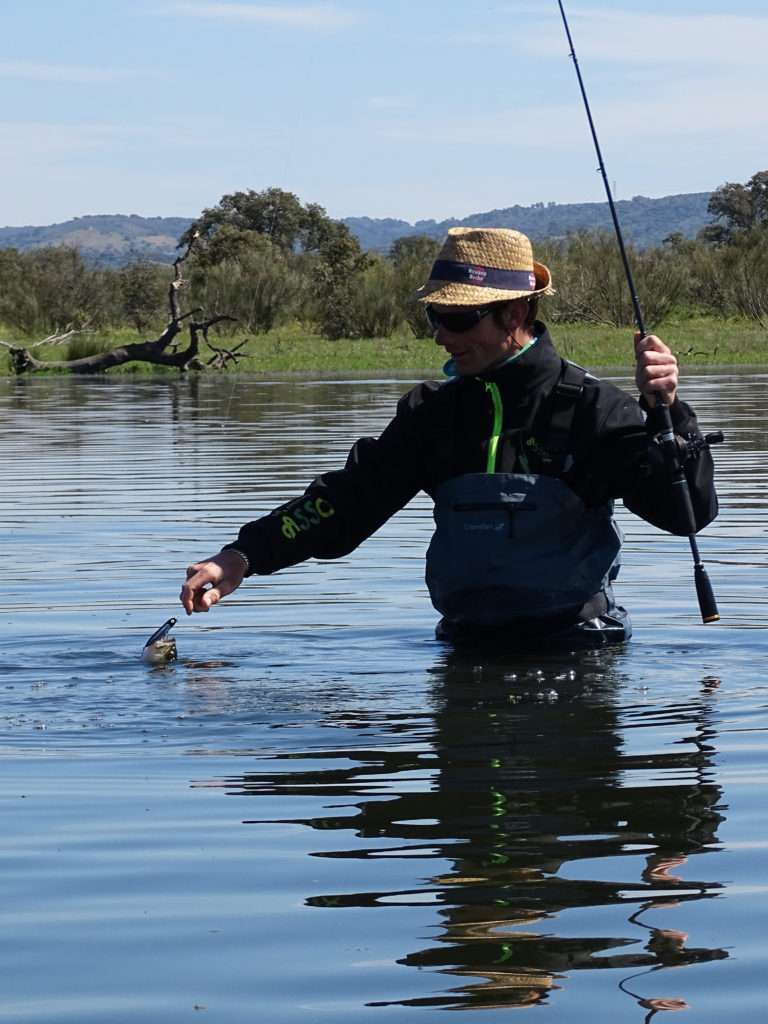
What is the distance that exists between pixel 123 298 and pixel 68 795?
59717mm

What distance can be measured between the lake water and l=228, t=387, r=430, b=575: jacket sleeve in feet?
1.59

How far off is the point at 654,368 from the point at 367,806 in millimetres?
1632

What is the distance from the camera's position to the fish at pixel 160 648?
24.7 feet

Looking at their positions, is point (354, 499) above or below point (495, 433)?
below

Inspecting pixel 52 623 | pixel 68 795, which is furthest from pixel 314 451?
pixel 68 795

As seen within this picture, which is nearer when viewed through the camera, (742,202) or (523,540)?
(523,540)

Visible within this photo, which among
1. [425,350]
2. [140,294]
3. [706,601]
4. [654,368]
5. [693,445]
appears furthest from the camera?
[140,294]

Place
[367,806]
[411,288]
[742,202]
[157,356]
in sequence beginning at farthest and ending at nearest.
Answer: [742,202], [411,288], [157,356], [367,806]

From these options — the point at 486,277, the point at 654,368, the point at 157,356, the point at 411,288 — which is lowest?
the point at 157,356

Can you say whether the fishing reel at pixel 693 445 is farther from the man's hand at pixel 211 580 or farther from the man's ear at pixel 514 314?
the man's hand at pixel 211 580

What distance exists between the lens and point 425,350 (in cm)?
4394

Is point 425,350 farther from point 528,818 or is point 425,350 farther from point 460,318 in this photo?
point 528,818

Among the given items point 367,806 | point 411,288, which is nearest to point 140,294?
point 411,288

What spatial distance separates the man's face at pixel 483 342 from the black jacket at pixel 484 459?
0.15 ft
